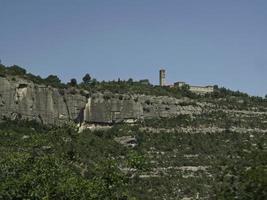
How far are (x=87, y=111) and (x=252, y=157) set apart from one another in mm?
80550

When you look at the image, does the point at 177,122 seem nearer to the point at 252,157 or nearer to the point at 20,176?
the point at 20,176

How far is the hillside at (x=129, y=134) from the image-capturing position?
90.1 meters

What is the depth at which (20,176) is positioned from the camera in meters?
74.7

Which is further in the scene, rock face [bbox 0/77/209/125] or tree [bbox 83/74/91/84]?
tree [bbox 83/74/91/84]

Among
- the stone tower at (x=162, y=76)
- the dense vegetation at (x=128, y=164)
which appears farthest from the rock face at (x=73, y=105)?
the stone tower at (x=162, y=76)

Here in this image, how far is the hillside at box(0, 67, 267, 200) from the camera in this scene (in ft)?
296

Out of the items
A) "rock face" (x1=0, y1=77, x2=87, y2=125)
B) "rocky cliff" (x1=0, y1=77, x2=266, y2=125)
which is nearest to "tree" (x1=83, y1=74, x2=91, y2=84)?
"rocky cliff" (x1=0, y1=77, x2=266, y2=125)

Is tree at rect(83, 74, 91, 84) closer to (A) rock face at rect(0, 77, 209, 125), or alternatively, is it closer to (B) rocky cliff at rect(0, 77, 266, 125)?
(B) rocky cliff at rect(0, 77, 266, 125)

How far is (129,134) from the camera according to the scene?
126m

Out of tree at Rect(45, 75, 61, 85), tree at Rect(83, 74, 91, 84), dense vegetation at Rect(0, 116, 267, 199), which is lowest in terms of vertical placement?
dense vegetation at Rect(0, 116, 267, 199)

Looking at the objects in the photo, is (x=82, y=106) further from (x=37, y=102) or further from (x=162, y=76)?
(x=162, y=76)

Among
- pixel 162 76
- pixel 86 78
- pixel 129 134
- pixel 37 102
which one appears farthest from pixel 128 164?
pixel 162 76

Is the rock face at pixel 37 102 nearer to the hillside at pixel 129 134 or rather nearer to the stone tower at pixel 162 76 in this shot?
the hillside at pixel 129 134

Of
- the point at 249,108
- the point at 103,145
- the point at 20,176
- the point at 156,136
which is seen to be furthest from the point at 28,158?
the point at 249,108
